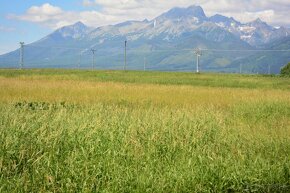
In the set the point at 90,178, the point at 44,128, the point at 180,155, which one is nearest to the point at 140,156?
the point at 180,155

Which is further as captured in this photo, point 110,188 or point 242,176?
point 242,176

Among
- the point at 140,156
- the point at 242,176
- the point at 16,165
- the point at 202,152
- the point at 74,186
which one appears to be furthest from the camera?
the point at 202,152

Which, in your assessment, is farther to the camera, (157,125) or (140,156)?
(157,125)

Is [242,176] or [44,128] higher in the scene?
[44,128]

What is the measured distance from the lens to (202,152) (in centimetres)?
997

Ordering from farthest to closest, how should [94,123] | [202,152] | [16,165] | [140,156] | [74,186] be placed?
[94,123] → [202,152] → [140,156] → [16,165] → [74,186]

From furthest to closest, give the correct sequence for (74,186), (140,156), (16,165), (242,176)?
1. (140,156)
2. (242,176)
3. (16,165)
4. (74,186)

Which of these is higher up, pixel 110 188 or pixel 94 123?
pixel 94 123

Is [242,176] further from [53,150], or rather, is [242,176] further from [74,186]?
[53,150]

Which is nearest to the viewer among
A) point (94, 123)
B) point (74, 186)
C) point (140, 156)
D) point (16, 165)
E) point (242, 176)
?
point (74, 186)

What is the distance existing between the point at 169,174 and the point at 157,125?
3349 millimetres

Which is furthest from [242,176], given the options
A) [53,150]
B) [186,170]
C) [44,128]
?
[44,128]

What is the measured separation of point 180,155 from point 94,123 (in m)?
2.47

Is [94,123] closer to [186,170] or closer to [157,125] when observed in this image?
[157,125]
